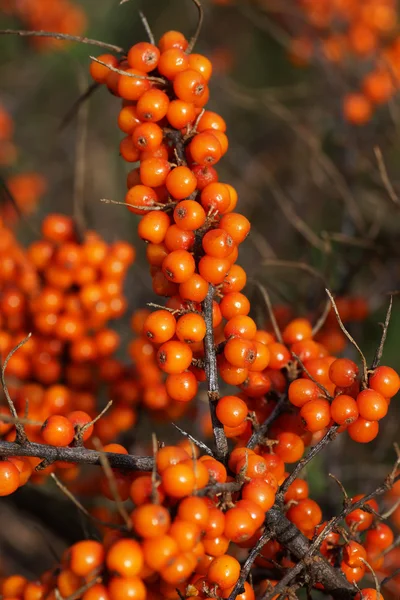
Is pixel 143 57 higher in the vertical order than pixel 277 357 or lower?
higher

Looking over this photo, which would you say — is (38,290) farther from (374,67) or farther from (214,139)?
(374,67)

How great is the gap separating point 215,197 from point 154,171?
126mm

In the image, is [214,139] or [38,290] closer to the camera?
[214,139]

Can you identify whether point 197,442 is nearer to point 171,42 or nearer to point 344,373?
point 344,373

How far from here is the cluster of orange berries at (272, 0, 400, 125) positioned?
2.73 metres

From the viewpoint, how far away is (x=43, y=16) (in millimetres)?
3262

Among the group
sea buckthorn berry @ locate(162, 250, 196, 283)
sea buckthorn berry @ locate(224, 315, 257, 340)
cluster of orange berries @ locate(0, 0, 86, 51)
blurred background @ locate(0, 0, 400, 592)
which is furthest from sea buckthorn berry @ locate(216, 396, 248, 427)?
cluster of orange berries @ locate(0, 0, 86, 51)

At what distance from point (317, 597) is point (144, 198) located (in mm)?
1061

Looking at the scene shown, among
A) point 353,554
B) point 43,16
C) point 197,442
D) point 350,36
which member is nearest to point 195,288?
point 197,442

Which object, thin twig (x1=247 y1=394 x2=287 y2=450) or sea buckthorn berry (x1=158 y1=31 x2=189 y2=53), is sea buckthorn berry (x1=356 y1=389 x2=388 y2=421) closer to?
thin twig (x1=247 y1=394 x2=287 y2=450)

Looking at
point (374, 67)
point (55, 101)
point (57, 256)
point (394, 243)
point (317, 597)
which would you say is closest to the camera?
point (317, 597)

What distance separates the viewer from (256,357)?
1137 millimetres

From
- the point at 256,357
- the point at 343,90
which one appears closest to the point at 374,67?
the point at 343,90

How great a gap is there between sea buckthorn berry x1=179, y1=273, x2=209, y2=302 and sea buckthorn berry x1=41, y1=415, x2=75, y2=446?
32 centimetres
